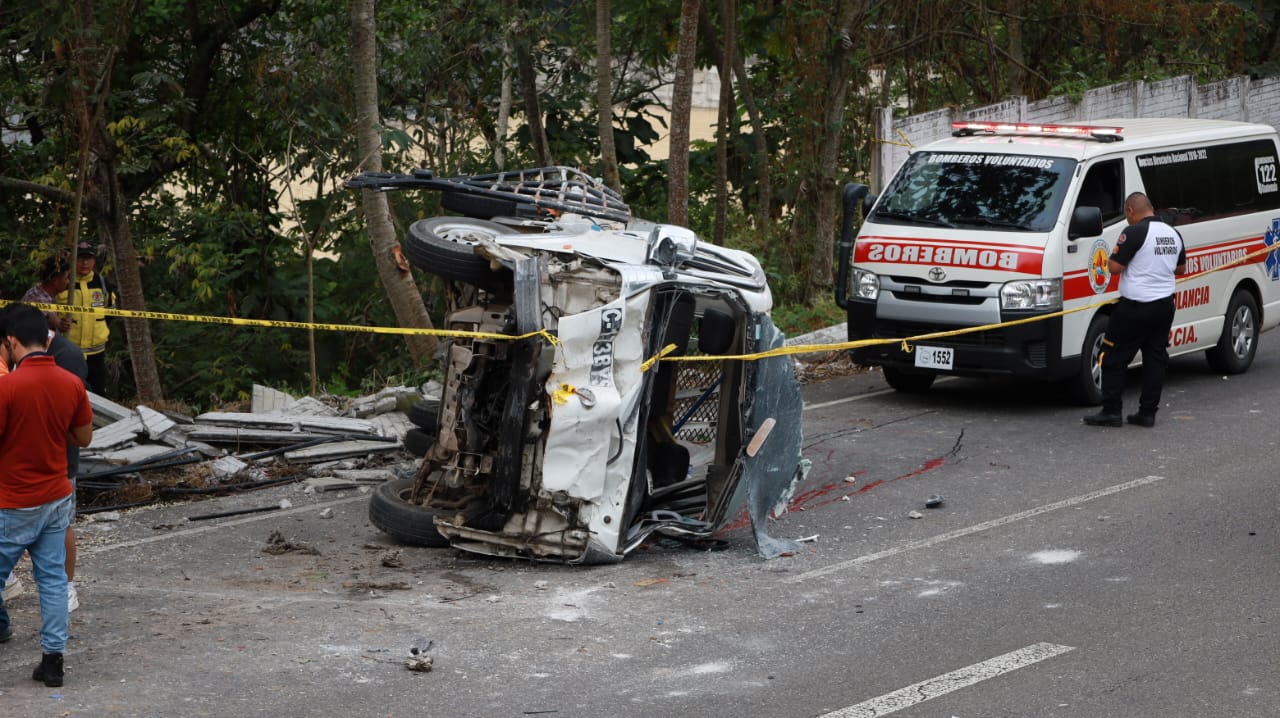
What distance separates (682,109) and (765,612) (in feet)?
26.9

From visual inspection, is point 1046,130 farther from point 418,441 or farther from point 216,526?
point 216,526

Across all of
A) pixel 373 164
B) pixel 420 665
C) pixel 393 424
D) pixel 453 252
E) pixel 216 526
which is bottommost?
pixel 216 526

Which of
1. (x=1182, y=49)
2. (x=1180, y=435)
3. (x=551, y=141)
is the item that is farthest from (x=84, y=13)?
(x=1182, y=49)

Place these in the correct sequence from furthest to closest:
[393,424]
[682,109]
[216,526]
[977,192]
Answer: [682,109]
[977,192]
[393,424]
[216,526]

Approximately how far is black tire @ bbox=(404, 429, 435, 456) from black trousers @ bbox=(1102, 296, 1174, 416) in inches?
213

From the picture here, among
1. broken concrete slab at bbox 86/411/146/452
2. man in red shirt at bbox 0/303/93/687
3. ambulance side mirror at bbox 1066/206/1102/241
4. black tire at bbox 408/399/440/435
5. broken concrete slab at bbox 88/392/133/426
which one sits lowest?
broken concrete slab at bbox 86/411/146/452

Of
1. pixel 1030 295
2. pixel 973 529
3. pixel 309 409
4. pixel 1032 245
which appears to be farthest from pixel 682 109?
pixel 973 529

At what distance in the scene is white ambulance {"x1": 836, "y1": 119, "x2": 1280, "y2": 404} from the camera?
1105cm

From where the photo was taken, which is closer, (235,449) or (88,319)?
(235,449)

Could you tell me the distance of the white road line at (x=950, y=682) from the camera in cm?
542

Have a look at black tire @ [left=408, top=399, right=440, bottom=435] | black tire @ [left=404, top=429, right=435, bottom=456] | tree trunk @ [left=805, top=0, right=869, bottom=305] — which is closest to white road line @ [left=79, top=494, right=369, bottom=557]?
black tire @ [left=404, top=429, right=435, bottom=456]

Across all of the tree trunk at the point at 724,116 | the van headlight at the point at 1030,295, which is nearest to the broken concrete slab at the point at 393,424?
the van headlight at the point at 1030,295

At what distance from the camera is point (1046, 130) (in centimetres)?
1212

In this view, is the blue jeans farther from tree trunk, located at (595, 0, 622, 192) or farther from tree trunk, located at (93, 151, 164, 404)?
tree trunk, located at (595, 0, 622, 192)
